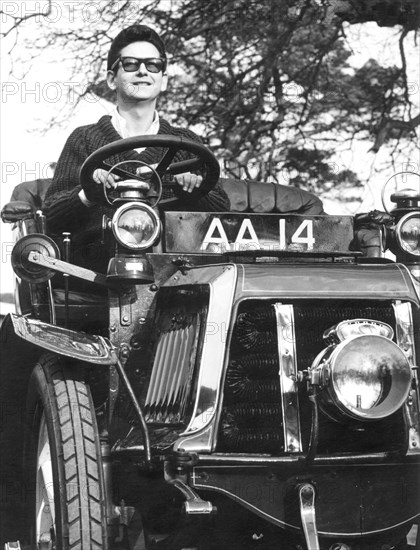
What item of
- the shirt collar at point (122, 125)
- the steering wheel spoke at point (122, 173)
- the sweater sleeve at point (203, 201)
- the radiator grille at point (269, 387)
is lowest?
the radiator grille at point (269, 387)

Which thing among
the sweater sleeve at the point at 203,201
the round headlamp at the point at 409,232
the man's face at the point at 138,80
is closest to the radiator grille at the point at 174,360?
the sweater sleeve at the point at 203,201

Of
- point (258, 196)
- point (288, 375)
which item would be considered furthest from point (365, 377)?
point (258, 196)

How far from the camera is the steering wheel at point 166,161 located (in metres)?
4.32

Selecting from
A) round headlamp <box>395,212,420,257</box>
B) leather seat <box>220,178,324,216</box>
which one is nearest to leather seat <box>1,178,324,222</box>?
leather seat <box>220,178,324,216</box>

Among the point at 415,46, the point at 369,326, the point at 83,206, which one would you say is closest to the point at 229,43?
the point at 415,46

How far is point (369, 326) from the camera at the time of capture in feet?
12.6

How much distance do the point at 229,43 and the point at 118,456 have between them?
6.97m

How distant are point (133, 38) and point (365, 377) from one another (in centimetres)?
256

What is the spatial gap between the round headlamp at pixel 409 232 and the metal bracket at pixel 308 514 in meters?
1.19

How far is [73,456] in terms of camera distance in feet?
12.4

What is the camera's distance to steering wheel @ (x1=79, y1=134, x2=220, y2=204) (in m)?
4.32

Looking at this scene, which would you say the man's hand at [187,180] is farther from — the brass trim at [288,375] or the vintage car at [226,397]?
the brass trim at [288,375]

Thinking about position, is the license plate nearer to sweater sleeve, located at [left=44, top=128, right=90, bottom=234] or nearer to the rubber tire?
sweater sleeve, located at [left=44, top=128, right=90, bottom=234]

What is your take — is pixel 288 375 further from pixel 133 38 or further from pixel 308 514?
pixel 133 38
